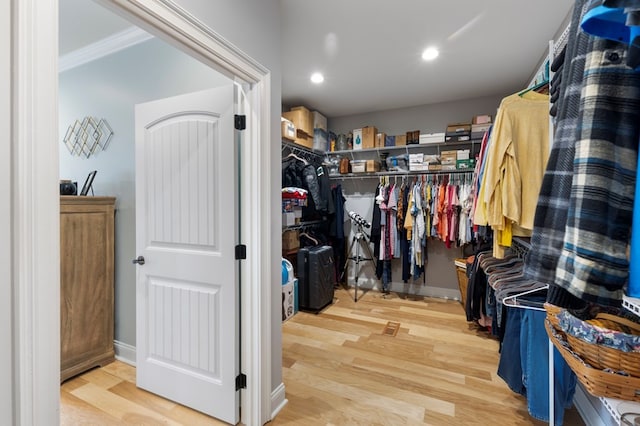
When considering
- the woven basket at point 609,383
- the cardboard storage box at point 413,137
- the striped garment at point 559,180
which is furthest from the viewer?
the cardboard storage box at point 413,137

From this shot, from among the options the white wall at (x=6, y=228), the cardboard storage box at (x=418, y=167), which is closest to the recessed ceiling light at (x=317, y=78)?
the cardboard storage box at (x=418, y=167)

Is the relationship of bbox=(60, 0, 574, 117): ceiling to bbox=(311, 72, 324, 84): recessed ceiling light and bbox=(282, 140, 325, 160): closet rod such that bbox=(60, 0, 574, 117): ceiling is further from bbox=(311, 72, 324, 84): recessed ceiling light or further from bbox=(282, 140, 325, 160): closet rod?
bbox=(282, 140, 325, 160): closet rod

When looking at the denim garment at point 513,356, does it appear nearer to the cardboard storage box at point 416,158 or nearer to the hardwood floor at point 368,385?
the hardwood floor at point 368,385

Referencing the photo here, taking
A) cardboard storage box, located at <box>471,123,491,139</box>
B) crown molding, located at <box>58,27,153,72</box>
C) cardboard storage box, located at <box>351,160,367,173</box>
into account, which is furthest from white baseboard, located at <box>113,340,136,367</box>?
cardboard storage box, located at <box>471,123,491,139</box>

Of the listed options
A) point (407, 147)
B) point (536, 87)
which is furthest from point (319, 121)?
point (536, 87)

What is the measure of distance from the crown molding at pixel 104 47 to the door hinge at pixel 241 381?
2.49m

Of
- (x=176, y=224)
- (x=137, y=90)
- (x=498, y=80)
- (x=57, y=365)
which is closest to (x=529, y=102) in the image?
(x=498, y=80)

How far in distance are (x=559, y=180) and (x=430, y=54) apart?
2.36 m

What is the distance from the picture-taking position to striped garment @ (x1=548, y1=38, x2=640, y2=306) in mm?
548

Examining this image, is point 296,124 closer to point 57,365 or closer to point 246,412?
point 246,412

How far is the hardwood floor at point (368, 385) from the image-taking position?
1.75 meters

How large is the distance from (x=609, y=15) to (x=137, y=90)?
2.68m

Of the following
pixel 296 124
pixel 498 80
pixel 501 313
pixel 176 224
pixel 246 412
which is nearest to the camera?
pixel 246 412

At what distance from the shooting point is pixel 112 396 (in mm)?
1933
